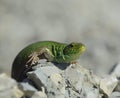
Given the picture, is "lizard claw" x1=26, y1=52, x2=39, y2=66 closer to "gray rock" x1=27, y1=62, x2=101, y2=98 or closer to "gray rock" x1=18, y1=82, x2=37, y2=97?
"gray rock" x1=27, y1=62, x2=101, y2=98

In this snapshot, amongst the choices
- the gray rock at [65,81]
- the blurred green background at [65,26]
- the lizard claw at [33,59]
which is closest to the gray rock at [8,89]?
the gray rock at [65,81]

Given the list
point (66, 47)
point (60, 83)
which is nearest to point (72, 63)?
point (66, 47)

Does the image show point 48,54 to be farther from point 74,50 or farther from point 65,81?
point 65,81

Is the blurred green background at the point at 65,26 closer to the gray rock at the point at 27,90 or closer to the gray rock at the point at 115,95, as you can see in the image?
the gray rock at the point at 115,95

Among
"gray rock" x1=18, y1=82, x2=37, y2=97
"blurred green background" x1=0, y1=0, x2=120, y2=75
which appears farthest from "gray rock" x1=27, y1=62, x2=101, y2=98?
"blurred green background" x1=0, y1=0, x2=120, y2=75

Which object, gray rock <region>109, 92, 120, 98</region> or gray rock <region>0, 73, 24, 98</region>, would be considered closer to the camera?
gray rock <region>0, 73, 24, 98</region>

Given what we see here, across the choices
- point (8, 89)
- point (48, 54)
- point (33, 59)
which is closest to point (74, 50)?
point (48, 54)
